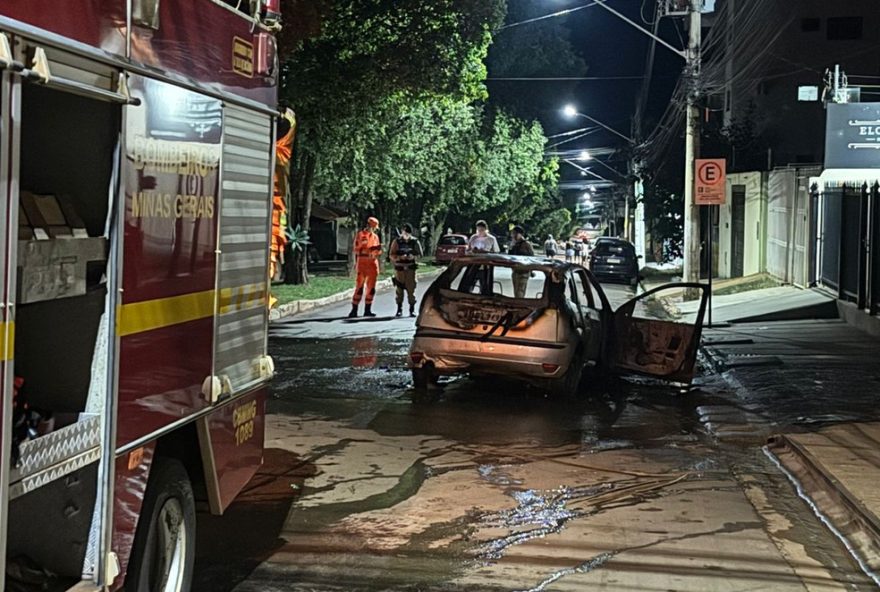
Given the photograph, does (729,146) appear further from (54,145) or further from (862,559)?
(54,145)

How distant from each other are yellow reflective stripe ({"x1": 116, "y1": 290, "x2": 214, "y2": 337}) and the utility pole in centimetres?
2127

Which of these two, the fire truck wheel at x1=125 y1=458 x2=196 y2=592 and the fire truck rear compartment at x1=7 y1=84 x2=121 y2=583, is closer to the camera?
the fire truck rear compartment at x1=7 y1=84 x2=121 y2=583

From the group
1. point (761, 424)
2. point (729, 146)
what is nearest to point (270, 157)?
point (761, 424)

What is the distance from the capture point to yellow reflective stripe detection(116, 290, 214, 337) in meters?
4.11

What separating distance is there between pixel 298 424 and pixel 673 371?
15.3ft

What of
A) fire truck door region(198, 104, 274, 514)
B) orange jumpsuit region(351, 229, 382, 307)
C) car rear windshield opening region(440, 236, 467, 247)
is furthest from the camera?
car rear windshield opening region(440, 236, 467, 247)

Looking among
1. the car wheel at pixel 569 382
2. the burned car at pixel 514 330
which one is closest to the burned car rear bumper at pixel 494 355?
the burned car at pixel 514 330

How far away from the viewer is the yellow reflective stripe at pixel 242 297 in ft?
17.3

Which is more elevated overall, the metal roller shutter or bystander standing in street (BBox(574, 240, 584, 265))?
bystander standing in street (BBox(574, 240, 584, 265))

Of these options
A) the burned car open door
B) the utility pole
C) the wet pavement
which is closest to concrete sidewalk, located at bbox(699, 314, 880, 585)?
the wet pavement

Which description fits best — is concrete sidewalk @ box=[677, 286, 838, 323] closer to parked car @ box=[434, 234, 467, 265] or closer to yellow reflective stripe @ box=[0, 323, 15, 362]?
yellow reflective stripe @ box=[0, 323, 15, 362]

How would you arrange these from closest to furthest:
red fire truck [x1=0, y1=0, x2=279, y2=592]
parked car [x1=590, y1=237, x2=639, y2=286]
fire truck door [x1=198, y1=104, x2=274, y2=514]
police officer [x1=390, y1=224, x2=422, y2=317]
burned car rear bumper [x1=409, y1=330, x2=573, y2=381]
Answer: red fire truck [x1=0, y1=0, x2=279, y2=592] → fire truck door [x1=198, y1=104, x2=274, y2=514] → burned car rear bumper [x1=409, y1=330, x2=573, y2=381] → police officer [x1=390, y1=224, x2=422, y2=317] → parked car [x1=590, y1=237, x2=639, y2=286]

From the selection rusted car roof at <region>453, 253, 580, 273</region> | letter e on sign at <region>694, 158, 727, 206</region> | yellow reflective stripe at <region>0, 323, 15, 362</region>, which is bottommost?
yellow reflective stripe at <region>0, 323, 15, 362</region>

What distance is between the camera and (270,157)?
19.3ft
